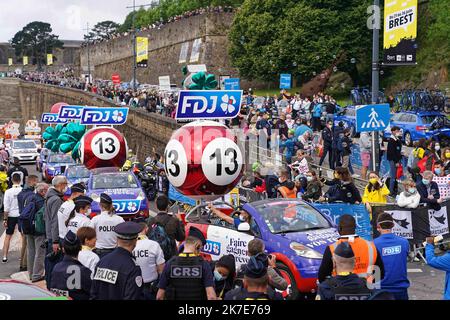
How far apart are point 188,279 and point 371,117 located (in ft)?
34.2

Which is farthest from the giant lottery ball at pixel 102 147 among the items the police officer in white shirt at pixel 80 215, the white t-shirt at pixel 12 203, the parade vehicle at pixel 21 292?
the parade vehicle at pixel 21 292

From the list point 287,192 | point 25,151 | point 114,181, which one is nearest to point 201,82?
point 287,192

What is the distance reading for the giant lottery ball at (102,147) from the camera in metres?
20.1

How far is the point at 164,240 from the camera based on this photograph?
9883 mm

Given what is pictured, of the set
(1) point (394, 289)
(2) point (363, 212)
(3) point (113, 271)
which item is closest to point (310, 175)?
(2) point (363, 212)

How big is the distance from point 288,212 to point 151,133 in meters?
31.3

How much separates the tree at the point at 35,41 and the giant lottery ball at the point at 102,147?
6507 inches

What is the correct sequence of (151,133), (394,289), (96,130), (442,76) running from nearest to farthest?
(394,289) < (96,130) < (151,133) < (442,76)

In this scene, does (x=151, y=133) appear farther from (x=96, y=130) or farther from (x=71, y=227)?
(x=71, y=227)

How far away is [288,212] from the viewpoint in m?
12.5

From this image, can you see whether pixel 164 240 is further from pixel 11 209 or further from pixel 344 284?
pixel 11 209

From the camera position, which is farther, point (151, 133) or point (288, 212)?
point (151, 133)

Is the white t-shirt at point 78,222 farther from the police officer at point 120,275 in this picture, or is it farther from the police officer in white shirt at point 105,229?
the police officer at point 120,275
